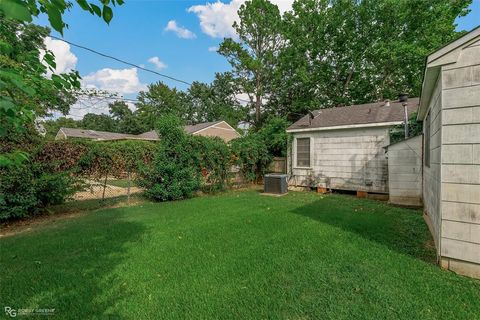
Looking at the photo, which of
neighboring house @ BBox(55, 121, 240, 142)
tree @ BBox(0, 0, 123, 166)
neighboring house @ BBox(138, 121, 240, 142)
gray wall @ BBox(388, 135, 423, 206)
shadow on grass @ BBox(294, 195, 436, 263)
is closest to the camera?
tree @ BBox(0, 0, 123, 166)

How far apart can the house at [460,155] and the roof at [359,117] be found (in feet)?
19.8

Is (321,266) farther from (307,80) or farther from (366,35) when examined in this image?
(366,35)

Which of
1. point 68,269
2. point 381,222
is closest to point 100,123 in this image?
point 68,269

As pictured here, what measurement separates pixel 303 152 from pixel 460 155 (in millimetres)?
8016

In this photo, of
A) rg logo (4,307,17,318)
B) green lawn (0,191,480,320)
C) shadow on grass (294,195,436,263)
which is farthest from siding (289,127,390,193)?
rg logo (4,307,17,318)

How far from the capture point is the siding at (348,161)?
884 centimetres

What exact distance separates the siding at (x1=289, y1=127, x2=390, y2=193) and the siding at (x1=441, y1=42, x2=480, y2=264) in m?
6.08

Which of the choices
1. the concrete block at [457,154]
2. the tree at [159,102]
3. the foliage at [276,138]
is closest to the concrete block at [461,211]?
the concrete block at [457,154]

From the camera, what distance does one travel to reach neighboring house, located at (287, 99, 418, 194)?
8844 mm

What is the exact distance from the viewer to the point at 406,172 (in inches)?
279

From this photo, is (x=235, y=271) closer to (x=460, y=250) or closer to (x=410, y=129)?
(x=460, y=250)

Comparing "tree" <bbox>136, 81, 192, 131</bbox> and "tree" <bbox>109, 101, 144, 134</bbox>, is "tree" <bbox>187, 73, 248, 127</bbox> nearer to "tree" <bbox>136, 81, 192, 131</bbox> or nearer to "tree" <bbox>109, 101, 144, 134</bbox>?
"tree" <bbox>136, 81, 192, 131</bbox>

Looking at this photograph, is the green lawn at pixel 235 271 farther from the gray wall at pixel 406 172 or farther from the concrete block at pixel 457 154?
the gray wall at pixel 406 172

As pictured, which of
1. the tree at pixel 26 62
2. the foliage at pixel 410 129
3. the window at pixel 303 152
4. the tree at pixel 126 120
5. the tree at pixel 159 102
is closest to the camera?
the tree at pixel 26 62
